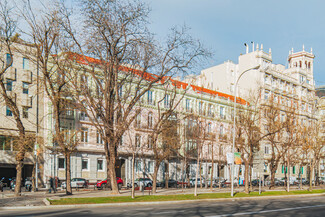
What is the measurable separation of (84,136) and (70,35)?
20.8 m

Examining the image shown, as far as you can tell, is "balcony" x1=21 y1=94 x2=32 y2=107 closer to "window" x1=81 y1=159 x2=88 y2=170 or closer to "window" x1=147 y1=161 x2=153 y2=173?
"window" x1=81 y1=159 x2=88 y2=170

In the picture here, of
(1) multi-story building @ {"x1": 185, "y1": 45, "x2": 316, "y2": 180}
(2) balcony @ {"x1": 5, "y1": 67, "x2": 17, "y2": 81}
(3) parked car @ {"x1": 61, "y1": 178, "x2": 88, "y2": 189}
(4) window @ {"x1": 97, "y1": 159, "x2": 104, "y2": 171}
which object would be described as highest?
(1) multi-story building @ {"x1": 185, "y1": 45, "x2": 316, "y2": 180}

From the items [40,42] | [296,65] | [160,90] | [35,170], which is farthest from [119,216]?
[296,65]

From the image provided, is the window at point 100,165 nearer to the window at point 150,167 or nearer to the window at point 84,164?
the window at point 84,164

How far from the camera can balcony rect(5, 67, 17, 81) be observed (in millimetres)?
43625

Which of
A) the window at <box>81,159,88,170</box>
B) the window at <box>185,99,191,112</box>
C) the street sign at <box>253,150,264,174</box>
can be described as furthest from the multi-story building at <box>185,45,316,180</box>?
the street sign at <box>253,150,264,174</box>

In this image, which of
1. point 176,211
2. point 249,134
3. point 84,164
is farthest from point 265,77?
point 176,211

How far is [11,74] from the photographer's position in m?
44.0

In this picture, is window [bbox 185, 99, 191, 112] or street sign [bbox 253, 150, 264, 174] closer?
street sign [bbox 253, 150, 264, 174]

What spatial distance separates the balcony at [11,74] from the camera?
43625 mm

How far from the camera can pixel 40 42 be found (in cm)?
2627

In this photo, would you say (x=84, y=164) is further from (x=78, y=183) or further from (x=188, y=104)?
(x=188, y=104)

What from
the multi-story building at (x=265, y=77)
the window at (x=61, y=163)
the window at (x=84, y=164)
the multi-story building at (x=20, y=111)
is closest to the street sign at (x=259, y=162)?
the window at (x=84, y=164)

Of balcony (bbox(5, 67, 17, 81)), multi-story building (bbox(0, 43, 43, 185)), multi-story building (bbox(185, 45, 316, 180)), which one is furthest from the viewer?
multi-story building (bbox(185, 45, 316, 180))
